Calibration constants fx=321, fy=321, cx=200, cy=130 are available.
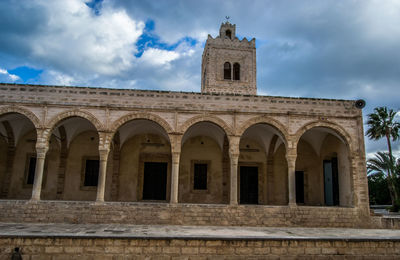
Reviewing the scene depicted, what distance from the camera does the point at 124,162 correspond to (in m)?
15.4

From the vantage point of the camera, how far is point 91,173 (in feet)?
50.3

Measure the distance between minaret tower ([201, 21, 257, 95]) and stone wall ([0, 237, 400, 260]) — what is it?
11788mm

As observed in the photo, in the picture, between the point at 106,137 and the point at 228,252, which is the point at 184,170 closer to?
the point at 106,137

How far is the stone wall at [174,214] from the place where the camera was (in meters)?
11.5

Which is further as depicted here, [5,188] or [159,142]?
[159,142]

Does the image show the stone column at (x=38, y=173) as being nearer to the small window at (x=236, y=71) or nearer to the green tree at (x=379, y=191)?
the small window at (x=236, y=71)

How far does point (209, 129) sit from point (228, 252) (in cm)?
766

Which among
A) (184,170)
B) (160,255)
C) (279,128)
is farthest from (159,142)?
(160,255)

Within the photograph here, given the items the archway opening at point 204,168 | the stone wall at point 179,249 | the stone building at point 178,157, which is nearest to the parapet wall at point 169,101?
the stone building at point 178,157

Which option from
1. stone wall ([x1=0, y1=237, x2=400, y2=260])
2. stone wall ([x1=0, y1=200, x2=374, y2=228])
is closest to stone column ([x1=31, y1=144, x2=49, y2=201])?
stone wall ([x1=0, y1=200, x2=374, y2=228])

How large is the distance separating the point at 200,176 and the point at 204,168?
1.44 feet

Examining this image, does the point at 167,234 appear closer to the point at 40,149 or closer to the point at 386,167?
the point at 40,149

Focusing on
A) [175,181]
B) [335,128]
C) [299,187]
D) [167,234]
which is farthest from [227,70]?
[167,234]

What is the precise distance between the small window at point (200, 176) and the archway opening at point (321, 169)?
15.3 feet
